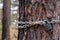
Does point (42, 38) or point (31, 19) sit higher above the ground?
point (31, 19)

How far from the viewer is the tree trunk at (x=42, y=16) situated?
63.9 inches

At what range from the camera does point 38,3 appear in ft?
Answer: 5.35

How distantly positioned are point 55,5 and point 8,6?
14.4 ft

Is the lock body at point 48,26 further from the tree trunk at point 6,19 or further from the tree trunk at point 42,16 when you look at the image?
the tree trunk at point 6,19

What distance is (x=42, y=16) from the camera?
1.64 metres

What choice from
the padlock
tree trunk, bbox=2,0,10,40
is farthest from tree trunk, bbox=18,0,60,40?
tree trunk, bbox=2,0,10,40

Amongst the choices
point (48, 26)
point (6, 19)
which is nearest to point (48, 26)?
point (48, 26)

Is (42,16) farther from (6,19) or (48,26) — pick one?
(6,19)

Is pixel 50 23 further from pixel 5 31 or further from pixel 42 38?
pixel 5 31

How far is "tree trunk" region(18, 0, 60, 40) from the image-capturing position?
1.62m

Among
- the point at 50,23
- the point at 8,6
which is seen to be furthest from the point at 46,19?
the point at 8,6

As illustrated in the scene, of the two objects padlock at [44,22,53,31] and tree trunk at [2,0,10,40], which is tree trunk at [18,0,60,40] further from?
tree trunk at [2,0,10,40]

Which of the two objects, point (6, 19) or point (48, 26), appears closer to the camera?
point (48, 26)

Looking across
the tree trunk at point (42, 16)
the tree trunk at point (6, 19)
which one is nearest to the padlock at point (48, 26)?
the tree trunk at point (42, 16)
